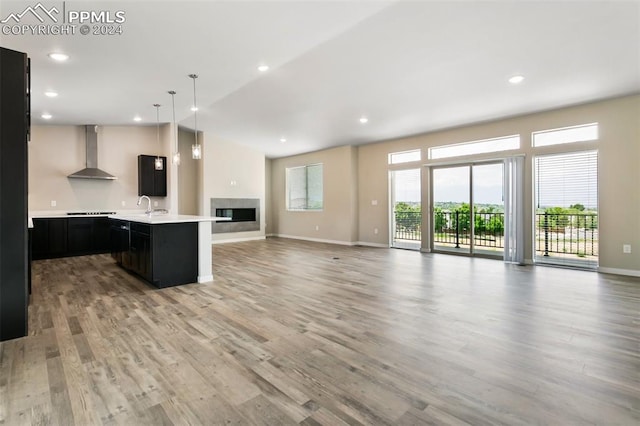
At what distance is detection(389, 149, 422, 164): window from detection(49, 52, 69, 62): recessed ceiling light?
6.57m

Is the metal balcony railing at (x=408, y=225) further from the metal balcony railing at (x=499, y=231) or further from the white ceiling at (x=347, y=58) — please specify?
the white ceiling at (x=347, y=58)

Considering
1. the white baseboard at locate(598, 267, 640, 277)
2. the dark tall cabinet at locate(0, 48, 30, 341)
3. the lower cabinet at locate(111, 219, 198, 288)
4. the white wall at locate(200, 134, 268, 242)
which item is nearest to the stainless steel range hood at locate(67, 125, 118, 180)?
the white wall at locate(200, 134, 268, 242)

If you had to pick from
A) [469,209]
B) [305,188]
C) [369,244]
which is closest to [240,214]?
[305,188]

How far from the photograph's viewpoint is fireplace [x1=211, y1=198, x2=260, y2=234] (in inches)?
345

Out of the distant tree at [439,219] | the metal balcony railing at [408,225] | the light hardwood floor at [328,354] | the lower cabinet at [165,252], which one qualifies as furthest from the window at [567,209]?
the lower cabinet at [165,252]

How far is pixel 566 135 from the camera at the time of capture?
17.7 feet

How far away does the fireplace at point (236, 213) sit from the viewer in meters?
8.77

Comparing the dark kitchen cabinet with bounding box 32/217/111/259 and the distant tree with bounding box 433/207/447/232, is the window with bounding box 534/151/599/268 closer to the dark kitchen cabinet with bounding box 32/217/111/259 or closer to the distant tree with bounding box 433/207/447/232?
the distant tree with bounding box 433/207/447/232

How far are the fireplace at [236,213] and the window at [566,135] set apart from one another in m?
7.33

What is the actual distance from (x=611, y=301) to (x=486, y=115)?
12.1 ft

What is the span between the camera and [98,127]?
6949mm

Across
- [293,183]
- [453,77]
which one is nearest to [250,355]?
[453,77]

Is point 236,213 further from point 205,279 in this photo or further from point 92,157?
point 205,279

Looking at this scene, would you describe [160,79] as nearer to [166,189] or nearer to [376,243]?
[166,189]
